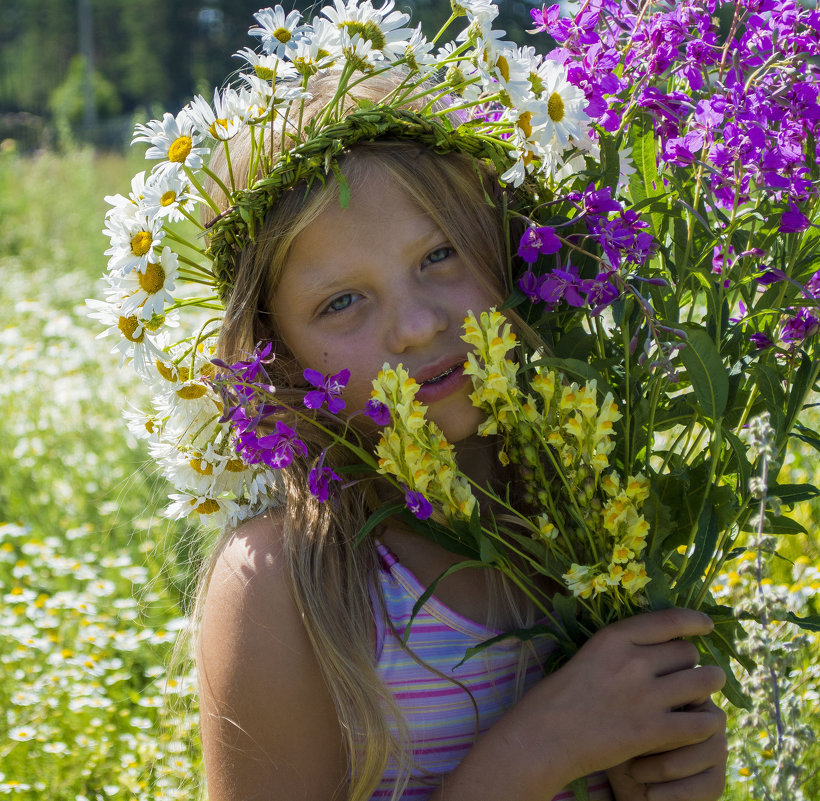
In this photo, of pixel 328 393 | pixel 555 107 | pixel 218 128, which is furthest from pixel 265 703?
pixel 555 107

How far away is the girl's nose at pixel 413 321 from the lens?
1304mm

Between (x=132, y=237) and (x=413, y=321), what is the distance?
1.28 ft

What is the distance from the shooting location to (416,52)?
1.33 meters

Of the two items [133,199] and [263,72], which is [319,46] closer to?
[263,72]

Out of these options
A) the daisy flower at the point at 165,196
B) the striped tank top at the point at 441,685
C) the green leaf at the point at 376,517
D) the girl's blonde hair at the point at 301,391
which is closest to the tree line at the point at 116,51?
the girl's blonde hair at the point at 301,391

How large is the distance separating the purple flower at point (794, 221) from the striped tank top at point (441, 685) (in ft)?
2.36

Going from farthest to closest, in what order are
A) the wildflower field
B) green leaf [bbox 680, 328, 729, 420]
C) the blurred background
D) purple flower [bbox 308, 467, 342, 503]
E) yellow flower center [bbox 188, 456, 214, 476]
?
the blurred background
the wildflower field
yellow flower center [bbox 188, 456, 214, 476]
purple flower [bbox 308, 467, 342, 503]
green leaf [bbox 680, 328, 729, 420]

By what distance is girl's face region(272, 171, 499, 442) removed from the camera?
1.33m

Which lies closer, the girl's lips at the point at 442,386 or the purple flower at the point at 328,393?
the purple flower at the point at 328,393

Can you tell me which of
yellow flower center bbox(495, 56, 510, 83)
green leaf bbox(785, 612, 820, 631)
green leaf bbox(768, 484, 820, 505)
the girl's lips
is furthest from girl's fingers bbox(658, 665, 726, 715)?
yellow flower center bbox(495, 56, 510, 83)

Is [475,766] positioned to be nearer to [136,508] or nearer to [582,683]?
[582,683]

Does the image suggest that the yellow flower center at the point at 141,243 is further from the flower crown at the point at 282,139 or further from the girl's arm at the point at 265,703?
the girl's arm at the point at 265,703

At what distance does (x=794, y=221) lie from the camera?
112cm

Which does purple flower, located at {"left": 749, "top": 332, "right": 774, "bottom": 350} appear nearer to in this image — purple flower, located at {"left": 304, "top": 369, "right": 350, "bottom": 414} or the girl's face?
the girl's face
